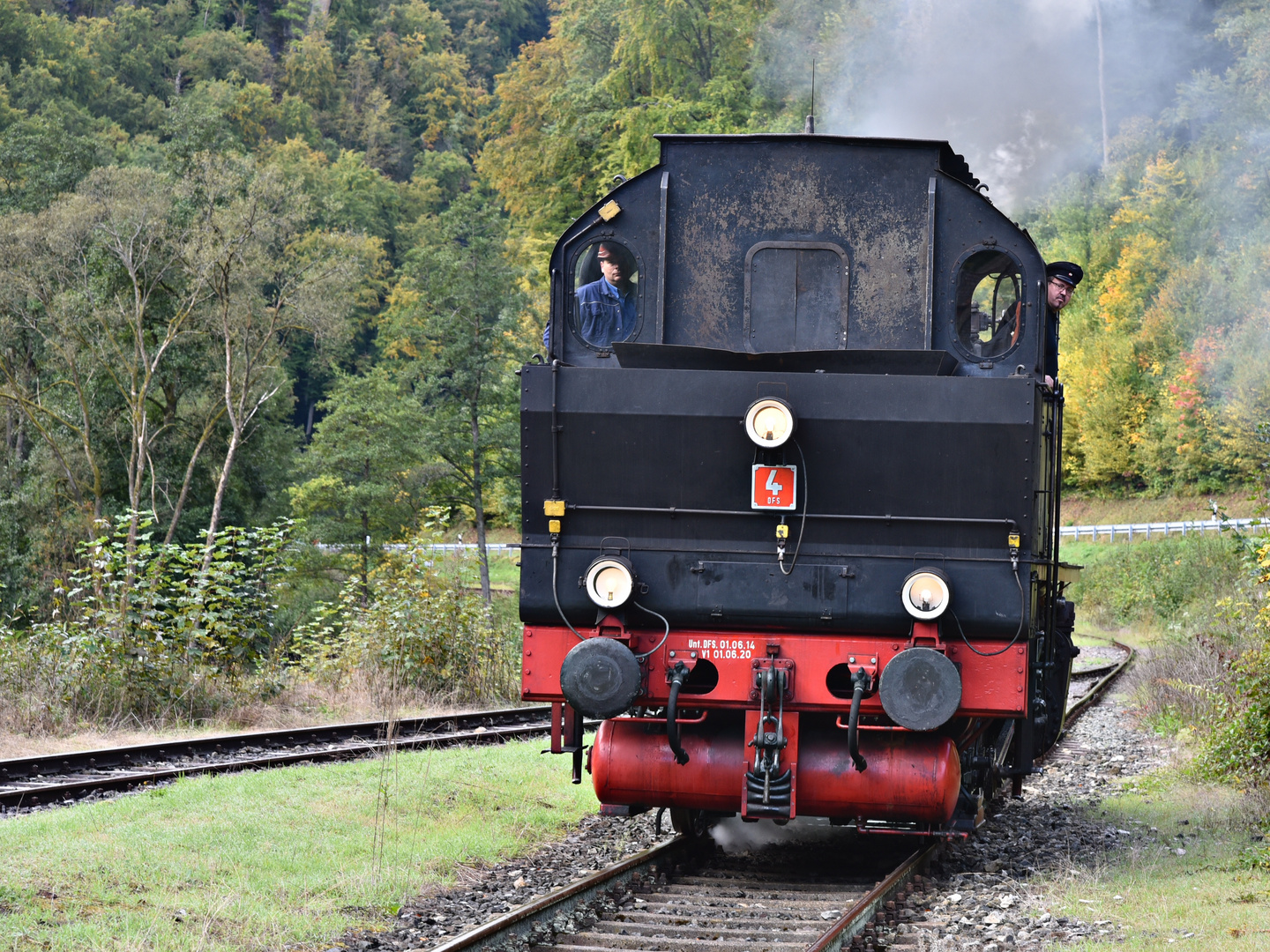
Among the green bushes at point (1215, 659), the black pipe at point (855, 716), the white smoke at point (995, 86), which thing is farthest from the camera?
the white smoke at point (995, 86)

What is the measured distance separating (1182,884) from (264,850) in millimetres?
5084

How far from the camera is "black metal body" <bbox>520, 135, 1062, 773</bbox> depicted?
6352 mm

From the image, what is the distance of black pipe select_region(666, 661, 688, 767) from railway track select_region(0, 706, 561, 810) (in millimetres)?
2317

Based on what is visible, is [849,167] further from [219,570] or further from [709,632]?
[219,570]

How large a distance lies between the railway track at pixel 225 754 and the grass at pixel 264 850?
57cm

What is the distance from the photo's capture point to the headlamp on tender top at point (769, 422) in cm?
625

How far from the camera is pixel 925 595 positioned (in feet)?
20.7

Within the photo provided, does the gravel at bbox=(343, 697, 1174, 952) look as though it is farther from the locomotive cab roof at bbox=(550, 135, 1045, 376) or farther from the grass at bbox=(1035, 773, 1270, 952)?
the locomotive cab roof at bbox=(550, 135, 1045, 376)

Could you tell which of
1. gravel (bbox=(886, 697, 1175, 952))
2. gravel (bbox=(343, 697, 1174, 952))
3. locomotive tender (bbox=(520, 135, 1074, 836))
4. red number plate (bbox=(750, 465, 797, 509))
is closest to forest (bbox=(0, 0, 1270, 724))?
gravel (bbox=(886, 697, 1175, 952))

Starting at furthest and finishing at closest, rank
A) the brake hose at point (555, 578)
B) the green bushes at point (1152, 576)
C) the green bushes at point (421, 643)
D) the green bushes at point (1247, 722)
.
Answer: the green bushes at point (1152, 576), the green bushes at point (421, 643), the green bushes at point (1247, 722), the brake hose at point (555, 578)

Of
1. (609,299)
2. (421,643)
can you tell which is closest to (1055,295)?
(609,299)

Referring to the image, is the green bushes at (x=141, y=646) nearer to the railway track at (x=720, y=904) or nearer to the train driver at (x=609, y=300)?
the train driver at (x=609, y=300)

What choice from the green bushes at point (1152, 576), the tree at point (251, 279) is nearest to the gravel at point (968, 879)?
the green bushes at point (1152, 576)

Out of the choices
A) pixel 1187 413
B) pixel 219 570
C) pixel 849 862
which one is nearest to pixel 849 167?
pixel 849 862
